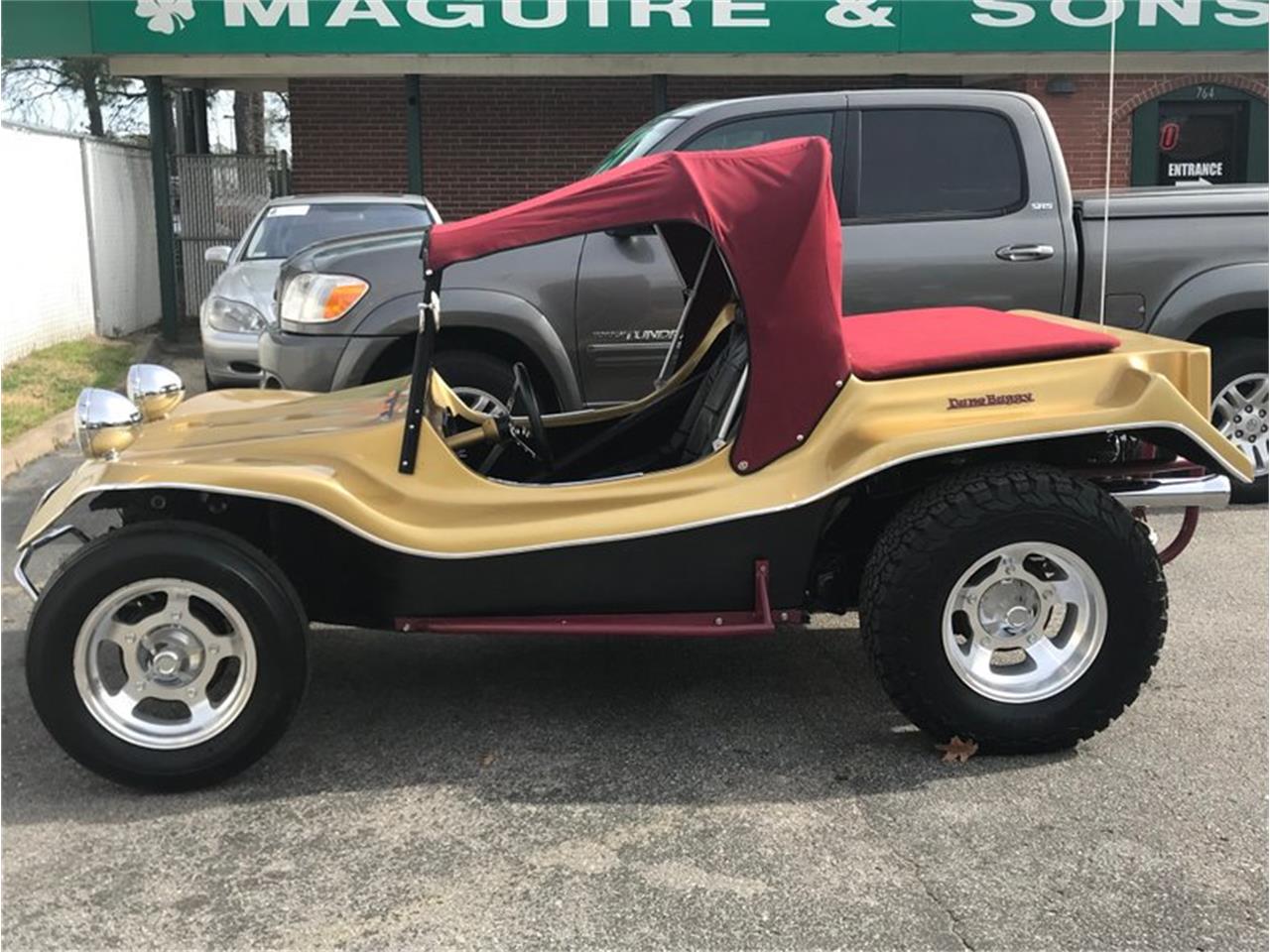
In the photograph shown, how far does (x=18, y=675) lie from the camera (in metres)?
4.51

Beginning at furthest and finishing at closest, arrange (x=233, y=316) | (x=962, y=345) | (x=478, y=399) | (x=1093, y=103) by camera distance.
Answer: (x=1093, y=103)
(x=233, y=316)
(x=478, y=399)
(x=962, y=345)

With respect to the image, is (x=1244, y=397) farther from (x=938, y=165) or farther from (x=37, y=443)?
(x=37, y=443)

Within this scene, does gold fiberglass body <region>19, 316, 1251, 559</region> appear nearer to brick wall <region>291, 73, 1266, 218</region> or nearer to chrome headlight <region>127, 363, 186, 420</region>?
chrome headlight <region>127, 363, 186, 420</region>

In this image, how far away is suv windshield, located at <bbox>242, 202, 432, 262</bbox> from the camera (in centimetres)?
1011

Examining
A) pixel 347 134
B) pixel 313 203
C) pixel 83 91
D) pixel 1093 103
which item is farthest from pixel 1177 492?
pixel 83 91

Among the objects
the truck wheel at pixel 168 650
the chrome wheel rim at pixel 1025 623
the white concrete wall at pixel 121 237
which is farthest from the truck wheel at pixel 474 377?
the white concrete wall at pixel 121 237

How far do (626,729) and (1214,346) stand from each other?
4155 mm

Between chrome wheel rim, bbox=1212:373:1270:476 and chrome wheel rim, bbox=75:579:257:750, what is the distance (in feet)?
16.9

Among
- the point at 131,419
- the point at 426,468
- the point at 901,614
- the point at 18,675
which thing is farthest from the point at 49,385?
the point at 901,614

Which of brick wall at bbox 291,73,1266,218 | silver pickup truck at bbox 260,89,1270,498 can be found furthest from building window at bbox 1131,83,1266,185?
silver pickup truck at bbox 260,89,1270,498

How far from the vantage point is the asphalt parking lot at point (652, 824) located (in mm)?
2922

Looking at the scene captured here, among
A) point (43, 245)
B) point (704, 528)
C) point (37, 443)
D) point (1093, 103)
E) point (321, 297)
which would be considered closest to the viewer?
point (704, 528)

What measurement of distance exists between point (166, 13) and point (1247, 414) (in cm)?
1066

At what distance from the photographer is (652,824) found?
3377mm
